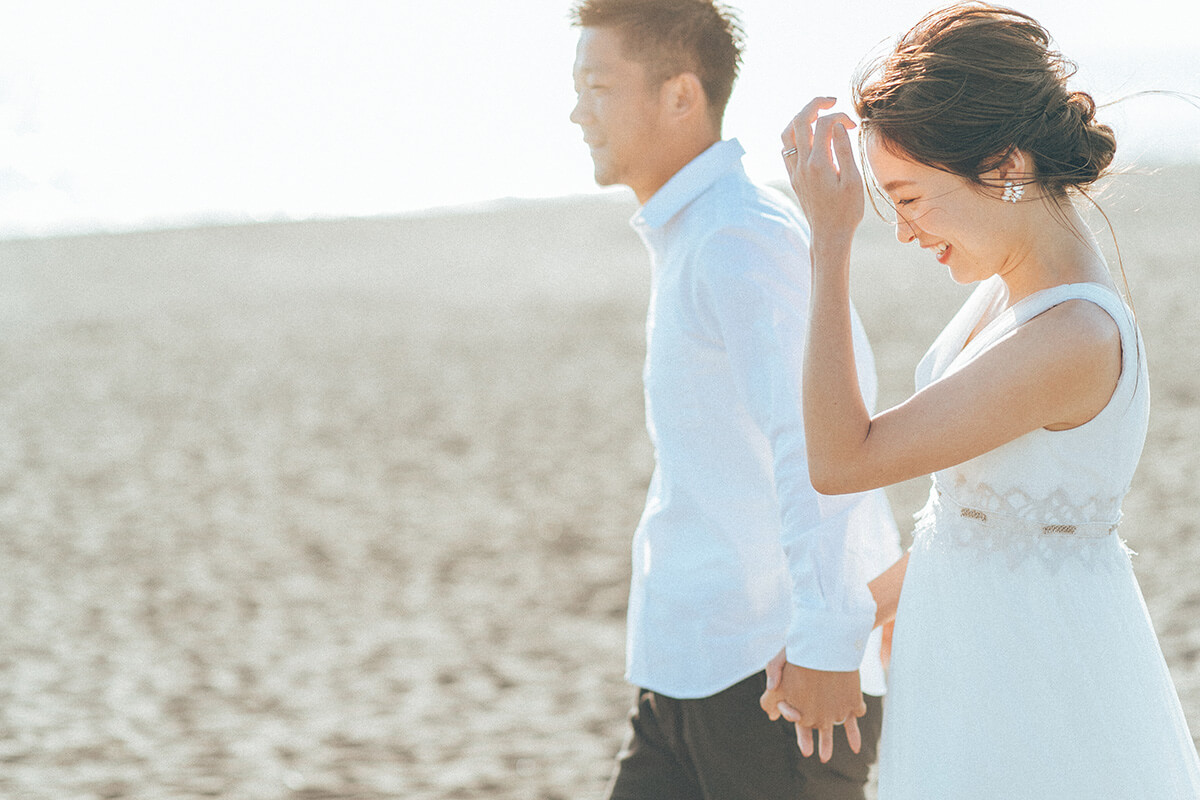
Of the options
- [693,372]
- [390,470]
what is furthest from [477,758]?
[390,470]

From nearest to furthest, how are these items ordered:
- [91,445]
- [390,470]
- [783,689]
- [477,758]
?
1. [783,689]
2. [477,758]
3. [390,470]
4. [91,445]

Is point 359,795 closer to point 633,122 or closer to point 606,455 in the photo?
point 633,122

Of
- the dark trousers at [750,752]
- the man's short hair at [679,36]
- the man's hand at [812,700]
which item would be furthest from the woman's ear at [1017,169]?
the dark trousers at [750,752]

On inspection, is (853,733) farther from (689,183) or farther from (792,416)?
(689,183)

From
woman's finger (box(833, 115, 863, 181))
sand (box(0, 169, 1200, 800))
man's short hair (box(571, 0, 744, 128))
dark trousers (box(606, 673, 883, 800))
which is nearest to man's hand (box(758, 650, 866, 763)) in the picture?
dark trousers (box(606, 673, 883, 800))

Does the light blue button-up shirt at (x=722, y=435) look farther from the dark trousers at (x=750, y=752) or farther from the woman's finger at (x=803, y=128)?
the woman's finger at (x=803, y=128)

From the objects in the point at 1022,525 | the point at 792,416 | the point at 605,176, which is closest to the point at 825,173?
the point at 792,416

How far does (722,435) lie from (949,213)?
0.67 m

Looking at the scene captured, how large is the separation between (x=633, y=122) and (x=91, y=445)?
8.00 meters

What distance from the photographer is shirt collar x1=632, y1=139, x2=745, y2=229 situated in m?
2.34

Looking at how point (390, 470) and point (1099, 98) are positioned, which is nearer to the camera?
point (1099, 98)

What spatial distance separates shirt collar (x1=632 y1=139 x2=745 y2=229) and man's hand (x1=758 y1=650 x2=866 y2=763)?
88cm

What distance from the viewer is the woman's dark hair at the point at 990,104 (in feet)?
5.41

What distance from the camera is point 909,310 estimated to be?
1402 cm
